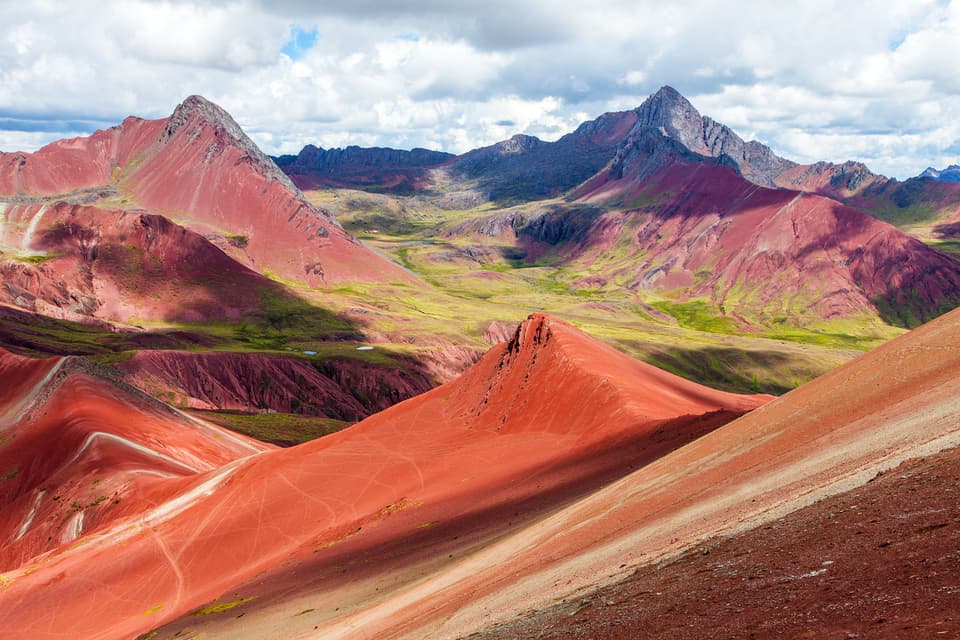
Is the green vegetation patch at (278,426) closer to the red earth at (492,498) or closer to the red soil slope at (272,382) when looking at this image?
the red soil slope at (272,382)

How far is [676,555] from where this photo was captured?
57.0 ft

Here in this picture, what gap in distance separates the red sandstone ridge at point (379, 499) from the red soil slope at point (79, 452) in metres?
4.41

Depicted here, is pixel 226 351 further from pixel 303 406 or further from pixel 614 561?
pixel 614 561

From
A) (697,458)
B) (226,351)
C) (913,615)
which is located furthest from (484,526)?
(226,351)

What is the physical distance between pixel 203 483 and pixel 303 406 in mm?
72520

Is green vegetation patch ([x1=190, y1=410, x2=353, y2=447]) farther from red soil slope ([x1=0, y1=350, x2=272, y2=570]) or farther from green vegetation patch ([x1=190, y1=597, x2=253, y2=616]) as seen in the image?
green vegetation patch ([x1=190, y1=597, x2=253, y2=616])

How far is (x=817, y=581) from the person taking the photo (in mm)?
12555

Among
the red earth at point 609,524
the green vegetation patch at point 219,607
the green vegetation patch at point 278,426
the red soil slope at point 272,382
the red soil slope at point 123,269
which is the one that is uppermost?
the red soil slope at point 123,269

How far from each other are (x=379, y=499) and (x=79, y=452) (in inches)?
1216

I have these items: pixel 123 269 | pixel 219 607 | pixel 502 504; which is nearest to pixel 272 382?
pixel 123 269

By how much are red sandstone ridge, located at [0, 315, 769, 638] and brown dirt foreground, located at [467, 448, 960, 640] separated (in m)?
16.3

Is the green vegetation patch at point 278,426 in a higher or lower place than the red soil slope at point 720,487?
higher

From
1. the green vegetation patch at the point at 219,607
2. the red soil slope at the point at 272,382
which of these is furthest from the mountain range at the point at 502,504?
the red soil slope at the point at 272,382

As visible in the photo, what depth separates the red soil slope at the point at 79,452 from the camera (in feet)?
195
